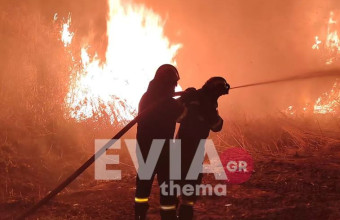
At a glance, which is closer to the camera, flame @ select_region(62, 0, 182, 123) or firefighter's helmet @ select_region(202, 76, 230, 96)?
firefighter's helmet @ select_region(202, 76, 230, 96)

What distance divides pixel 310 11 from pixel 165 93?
1101cm

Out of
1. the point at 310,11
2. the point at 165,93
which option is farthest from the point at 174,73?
the point at 310,11

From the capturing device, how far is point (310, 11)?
1312 centimetres

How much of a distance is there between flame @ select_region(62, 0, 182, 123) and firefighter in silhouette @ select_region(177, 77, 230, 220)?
5539 mm

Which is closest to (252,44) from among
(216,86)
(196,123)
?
(216,86)

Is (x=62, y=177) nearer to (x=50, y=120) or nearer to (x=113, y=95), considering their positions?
(x=50, y=120)

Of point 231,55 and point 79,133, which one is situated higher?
point 231,55

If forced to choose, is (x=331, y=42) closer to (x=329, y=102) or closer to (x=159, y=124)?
(x=329, y=102)

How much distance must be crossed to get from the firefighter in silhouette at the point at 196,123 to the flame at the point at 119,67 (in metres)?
5.54

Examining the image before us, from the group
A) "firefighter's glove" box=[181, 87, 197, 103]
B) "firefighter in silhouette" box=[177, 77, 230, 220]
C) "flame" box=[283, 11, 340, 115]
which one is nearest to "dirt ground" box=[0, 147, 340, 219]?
"firefighter in silhouette" box=[177, 77, 230, 220]

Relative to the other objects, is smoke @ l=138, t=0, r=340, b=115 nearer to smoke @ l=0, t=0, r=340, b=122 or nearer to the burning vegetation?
smoke @ l=0, t=0, r=340, b=122

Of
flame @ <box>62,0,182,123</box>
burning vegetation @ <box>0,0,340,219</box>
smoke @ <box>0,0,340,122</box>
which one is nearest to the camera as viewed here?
burning vegetation @ <box>0,0,340,219</box>

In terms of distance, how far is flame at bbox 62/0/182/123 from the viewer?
971cm

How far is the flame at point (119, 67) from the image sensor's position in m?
9.71
